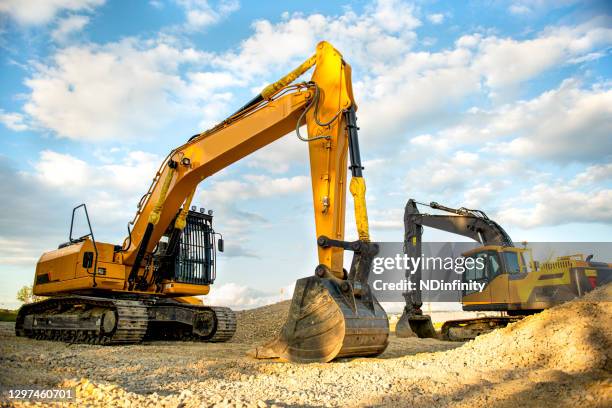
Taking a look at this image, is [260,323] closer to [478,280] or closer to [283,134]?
[478,280]

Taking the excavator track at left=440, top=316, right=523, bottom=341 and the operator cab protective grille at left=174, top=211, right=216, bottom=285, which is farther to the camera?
the excavator track at left=440, top=316, right=523, bottom=341

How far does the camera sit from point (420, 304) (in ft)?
44.4

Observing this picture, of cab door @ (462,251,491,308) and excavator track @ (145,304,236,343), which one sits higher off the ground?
cab door @ (462,251,491,308)

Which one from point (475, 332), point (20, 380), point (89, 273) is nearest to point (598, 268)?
point (475, 332)

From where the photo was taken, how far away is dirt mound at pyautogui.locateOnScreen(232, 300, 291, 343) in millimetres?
12559

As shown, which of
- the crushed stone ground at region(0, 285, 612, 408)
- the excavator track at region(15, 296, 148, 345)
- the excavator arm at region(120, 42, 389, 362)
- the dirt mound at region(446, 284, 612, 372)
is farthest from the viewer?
the excavator track at region(15, 296, 148, 345)

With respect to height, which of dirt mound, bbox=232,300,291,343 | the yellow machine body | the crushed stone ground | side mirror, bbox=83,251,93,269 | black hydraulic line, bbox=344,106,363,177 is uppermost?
black hydraulic line, bbox=344,106,363,177

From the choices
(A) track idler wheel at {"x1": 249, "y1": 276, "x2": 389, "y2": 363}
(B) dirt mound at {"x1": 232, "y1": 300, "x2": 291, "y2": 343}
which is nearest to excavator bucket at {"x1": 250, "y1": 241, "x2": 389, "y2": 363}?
(A) track idler wheel at {"x1": 249, "y1": 276, "x2": 389, "y2": 363}

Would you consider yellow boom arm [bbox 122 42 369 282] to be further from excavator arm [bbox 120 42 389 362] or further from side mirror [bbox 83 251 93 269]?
side mirror [bbox 83 251 93 269]

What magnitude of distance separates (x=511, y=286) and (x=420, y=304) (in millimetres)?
2411

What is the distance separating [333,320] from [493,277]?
296 inches

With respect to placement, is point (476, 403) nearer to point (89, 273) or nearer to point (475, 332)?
point (89, 273)

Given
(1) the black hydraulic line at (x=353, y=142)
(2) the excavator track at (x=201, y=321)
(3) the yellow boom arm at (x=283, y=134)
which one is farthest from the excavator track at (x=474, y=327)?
(1) the black hydraulic line at (x=353, y=142)

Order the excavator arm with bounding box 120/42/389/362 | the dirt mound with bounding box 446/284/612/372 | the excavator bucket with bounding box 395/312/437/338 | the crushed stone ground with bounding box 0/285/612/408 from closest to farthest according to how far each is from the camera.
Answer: the crushed stone ground with bounding box 0/285/612/408
the dirt mound with bounding box 446/284/612/372
the excavator arm with bounding box 120/42/389/362
the excavator bucket with bounding box 395/312/437/338
